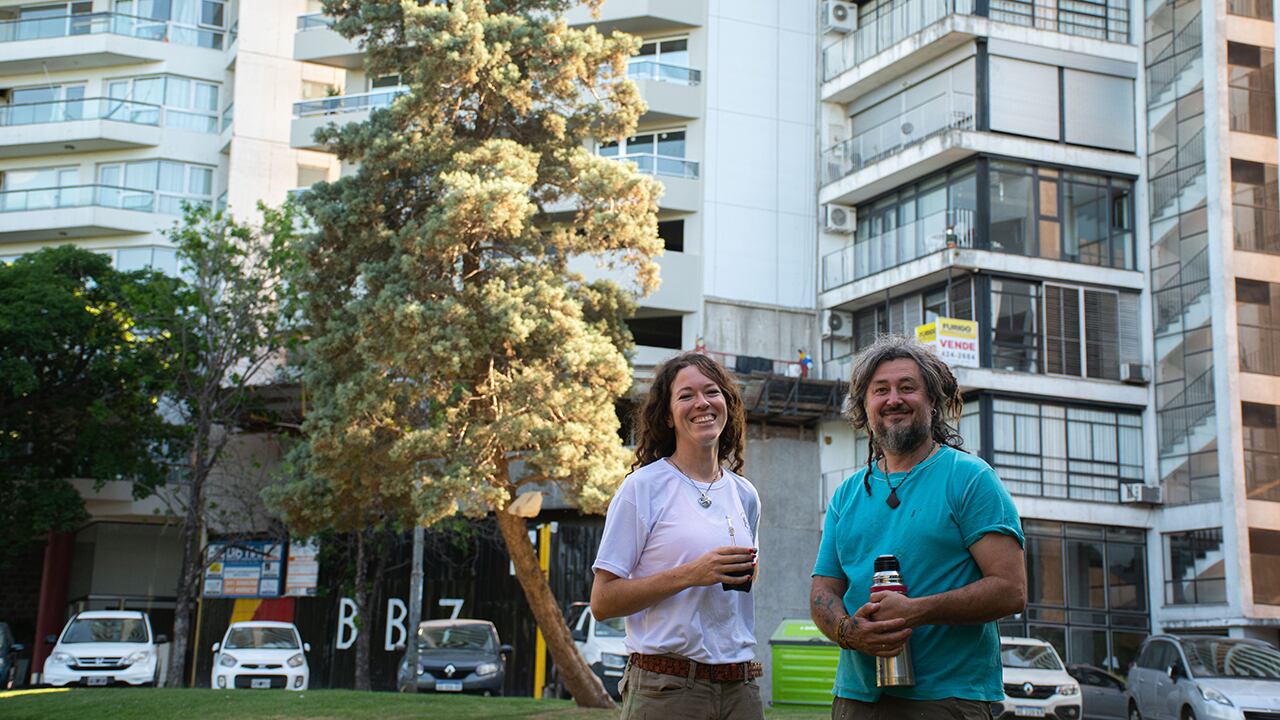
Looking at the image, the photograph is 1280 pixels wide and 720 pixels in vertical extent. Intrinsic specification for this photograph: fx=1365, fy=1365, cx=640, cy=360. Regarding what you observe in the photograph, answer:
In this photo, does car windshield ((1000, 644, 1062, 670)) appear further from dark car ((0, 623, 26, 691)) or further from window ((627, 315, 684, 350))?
window ((627, 315, 684, 350))

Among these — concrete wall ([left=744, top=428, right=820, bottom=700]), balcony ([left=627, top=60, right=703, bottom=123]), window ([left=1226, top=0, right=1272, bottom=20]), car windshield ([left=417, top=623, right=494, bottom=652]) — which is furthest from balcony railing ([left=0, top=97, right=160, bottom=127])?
window ([left=1226, top=0, right=1272, bottom=20])

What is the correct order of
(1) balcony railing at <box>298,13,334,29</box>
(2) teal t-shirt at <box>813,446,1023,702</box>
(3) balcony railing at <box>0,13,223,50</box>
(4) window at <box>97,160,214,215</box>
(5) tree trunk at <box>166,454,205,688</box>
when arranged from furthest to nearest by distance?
(3) balcony railing at <box>0,13,223,50</box>, (4) window at <box>97,160,214,215</box>, (1) balcony railing at <box>298,13,334,29</box>, (5) tree trunk at <box>166,454,205,688</box>, (2) teal t-shirt at <box>813,446,1023,702</box>

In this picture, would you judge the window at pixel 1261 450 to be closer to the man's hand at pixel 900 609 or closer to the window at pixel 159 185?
the man's hand at pixel 900 609

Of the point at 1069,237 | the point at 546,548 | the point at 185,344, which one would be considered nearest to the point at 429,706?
the point at 546,548

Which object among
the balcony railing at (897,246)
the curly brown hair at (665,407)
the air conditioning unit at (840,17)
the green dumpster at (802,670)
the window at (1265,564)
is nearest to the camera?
the curly brown hair at (665,407)

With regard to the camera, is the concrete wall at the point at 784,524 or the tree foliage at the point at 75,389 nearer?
the concrete wall at the point at 784,524

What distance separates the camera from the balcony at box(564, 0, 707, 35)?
127ft

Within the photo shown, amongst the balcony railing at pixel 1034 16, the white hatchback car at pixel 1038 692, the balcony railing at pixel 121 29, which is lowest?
the white hatchback car at pixel 1038 692

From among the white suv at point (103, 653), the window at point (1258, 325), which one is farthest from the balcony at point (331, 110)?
the window at point (1258, 325)

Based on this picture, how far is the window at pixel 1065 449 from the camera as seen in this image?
106ft

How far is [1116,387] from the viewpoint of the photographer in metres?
33.3

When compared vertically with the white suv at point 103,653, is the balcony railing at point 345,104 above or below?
above

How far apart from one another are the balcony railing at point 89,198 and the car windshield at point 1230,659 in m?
36.0

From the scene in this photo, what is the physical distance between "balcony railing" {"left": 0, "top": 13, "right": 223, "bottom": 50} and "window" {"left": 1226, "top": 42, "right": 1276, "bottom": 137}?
106ft
